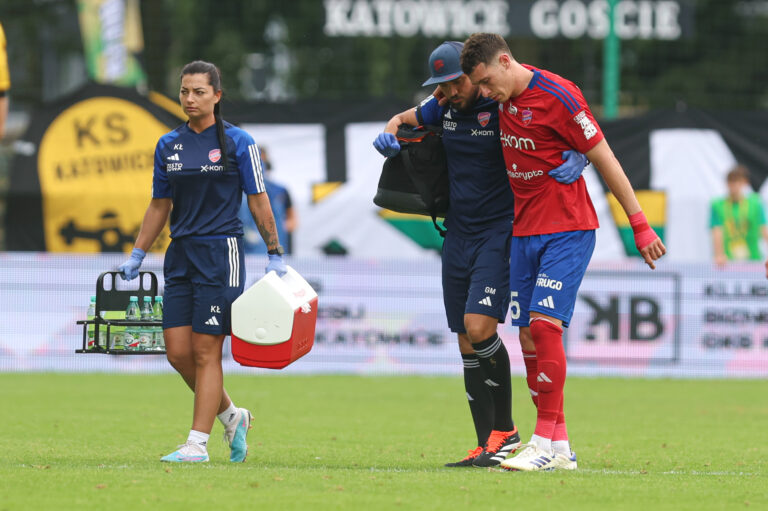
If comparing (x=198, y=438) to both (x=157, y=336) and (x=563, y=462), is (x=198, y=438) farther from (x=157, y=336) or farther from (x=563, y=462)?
(x=563, y=462)

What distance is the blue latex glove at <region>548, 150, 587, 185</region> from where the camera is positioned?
678 centimetres

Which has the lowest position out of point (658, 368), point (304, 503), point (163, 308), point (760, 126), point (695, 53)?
point (658, 368)

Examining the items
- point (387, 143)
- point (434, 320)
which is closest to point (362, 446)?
point (387, 143)

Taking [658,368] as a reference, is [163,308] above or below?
above

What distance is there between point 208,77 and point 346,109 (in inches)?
390

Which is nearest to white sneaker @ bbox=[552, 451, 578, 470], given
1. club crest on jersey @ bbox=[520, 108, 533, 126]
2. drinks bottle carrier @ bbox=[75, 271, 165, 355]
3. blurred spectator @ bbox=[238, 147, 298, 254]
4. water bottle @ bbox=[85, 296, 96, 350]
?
club crest on jersey @ bbox=[520, 108, 533, 126]

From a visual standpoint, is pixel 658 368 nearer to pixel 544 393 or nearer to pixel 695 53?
pixel 544 393

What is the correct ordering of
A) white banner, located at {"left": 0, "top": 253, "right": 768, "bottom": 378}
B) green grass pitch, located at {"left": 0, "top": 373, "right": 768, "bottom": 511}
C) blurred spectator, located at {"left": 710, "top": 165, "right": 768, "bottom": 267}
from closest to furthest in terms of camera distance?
green grass pitch, located at {"left": 0, "top": 373, "right": 768, "bottom": 511}
white banner, located at {"left": 0, "top": 253, "right": 768, "bottom": 378}
blurred spectator, located at {"left": 710, "top": 165, "right": 768, "bottom": 267}

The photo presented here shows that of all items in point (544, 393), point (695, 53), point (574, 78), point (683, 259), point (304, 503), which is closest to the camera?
point (304, 503)

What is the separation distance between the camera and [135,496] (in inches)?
222

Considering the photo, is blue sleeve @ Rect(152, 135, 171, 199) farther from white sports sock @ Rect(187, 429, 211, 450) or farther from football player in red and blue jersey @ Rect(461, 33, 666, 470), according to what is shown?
football player in red and blue jersey @ Rect(461, 33, 666, 470)

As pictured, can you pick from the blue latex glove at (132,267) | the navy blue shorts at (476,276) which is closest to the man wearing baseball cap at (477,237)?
the navy blue shorts at (476,276)

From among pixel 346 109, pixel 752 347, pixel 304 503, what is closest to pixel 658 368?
pixel 752 347

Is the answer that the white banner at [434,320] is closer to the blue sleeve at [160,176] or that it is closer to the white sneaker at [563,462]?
the blue sleeve at [160,176]
